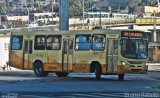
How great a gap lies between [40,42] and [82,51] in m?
3.62

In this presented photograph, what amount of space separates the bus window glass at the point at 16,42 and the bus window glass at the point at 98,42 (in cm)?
611

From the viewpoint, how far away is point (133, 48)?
28.6 m

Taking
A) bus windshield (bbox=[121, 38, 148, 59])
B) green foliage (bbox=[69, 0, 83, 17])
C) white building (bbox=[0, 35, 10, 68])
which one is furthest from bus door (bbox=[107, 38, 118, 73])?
green foliage (bbox=[69, 0, 83, 17])

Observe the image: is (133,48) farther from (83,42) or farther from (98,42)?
(83,42)

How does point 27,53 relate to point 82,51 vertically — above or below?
below

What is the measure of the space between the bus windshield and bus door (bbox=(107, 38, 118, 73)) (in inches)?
14.3

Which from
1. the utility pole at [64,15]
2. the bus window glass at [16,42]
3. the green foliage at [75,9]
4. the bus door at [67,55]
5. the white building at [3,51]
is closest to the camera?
the bus door at [67,55]

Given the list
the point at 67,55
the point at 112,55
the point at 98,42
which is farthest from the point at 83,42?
the point at 112,55

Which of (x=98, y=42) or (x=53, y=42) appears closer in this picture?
(x=98, y=42)

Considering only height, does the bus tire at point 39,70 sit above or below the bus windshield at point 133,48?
below

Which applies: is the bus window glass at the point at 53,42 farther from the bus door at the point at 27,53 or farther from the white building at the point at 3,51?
the white building at the point at 3,51

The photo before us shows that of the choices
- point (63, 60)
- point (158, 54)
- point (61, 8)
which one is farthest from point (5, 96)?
point (158, 54)

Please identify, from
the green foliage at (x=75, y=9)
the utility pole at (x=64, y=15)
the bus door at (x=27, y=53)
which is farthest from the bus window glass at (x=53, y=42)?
the green foliage at (x=75, y=9)

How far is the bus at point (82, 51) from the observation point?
28469mm
